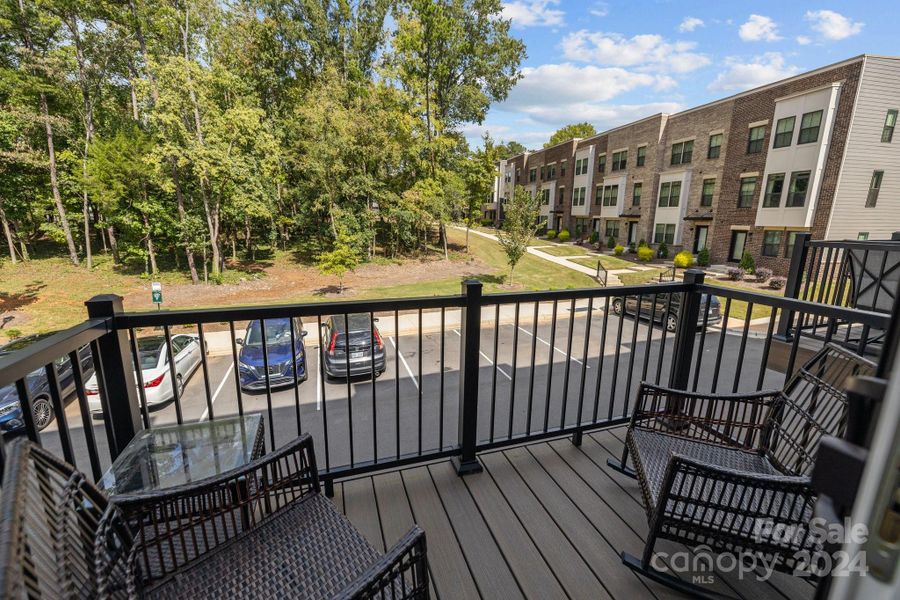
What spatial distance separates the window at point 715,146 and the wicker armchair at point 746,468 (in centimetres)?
2011

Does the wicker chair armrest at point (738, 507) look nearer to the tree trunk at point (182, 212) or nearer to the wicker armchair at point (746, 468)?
the wicker armchair at point (746, 468)

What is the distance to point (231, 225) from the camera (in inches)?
677

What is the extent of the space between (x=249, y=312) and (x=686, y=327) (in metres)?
2.62

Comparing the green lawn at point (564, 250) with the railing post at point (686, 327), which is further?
the green lawn at point (564, 250)

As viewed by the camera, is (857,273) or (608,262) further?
(608,262)

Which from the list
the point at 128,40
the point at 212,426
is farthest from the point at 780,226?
the point at 128,40

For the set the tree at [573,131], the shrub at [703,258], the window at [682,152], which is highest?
the tree at [573,131]

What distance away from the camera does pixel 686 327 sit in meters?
2.60

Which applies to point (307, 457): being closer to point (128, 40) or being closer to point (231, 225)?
point (231, 225)

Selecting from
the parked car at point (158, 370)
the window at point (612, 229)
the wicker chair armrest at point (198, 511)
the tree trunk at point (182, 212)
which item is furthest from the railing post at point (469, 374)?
the window at point (612, 229)

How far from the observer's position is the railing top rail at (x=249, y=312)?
168 cm

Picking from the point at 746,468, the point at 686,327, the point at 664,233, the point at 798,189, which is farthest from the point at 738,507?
the point at 664,233

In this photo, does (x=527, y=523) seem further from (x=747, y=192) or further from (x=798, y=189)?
(x=747, y=192)

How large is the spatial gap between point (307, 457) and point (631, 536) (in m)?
1.56
